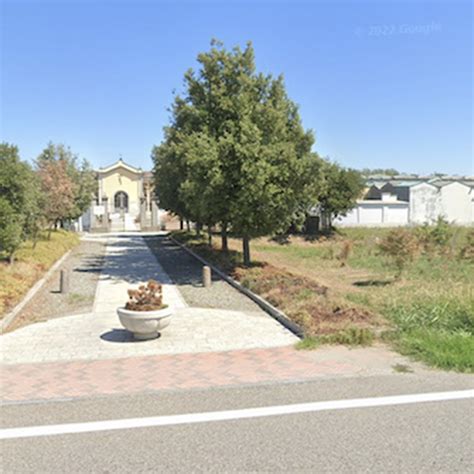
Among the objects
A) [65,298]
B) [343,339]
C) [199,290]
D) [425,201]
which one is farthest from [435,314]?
[425,201]

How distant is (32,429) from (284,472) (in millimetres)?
2489

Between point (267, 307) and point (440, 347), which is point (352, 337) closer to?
point (440, 347)

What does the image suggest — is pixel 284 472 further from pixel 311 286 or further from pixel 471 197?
pixel 471 197

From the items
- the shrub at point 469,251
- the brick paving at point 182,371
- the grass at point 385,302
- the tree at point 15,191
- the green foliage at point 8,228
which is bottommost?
the brick paving at point 182,371

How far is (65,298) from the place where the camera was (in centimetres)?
1191

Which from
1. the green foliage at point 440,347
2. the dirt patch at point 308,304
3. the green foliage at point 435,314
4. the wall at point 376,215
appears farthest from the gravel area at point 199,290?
the wall at point 376,215

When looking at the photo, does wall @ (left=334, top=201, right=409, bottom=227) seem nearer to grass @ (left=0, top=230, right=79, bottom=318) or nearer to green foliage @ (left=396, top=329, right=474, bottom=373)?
grass @ (left=0, top=230, right=79, bottom=318)

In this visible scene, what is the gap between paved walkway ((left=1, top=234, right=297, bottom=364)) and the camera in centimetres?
732

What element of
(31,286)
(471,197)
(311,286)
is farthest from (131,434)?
(471,197)

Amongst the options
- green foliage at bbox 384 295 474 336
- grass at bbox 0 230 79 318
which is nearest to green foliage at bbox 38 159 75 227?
grass at bbox 0 230 79 318

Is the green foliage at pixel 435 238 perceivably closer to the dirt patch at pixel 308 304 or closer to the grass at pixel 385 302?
the grass at pixel 385 302

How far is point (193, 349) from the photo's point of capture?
24.4 ft

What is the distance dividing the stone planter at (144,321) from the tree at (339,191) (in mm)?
30865

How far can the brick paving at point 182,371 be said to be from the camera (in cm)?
575
